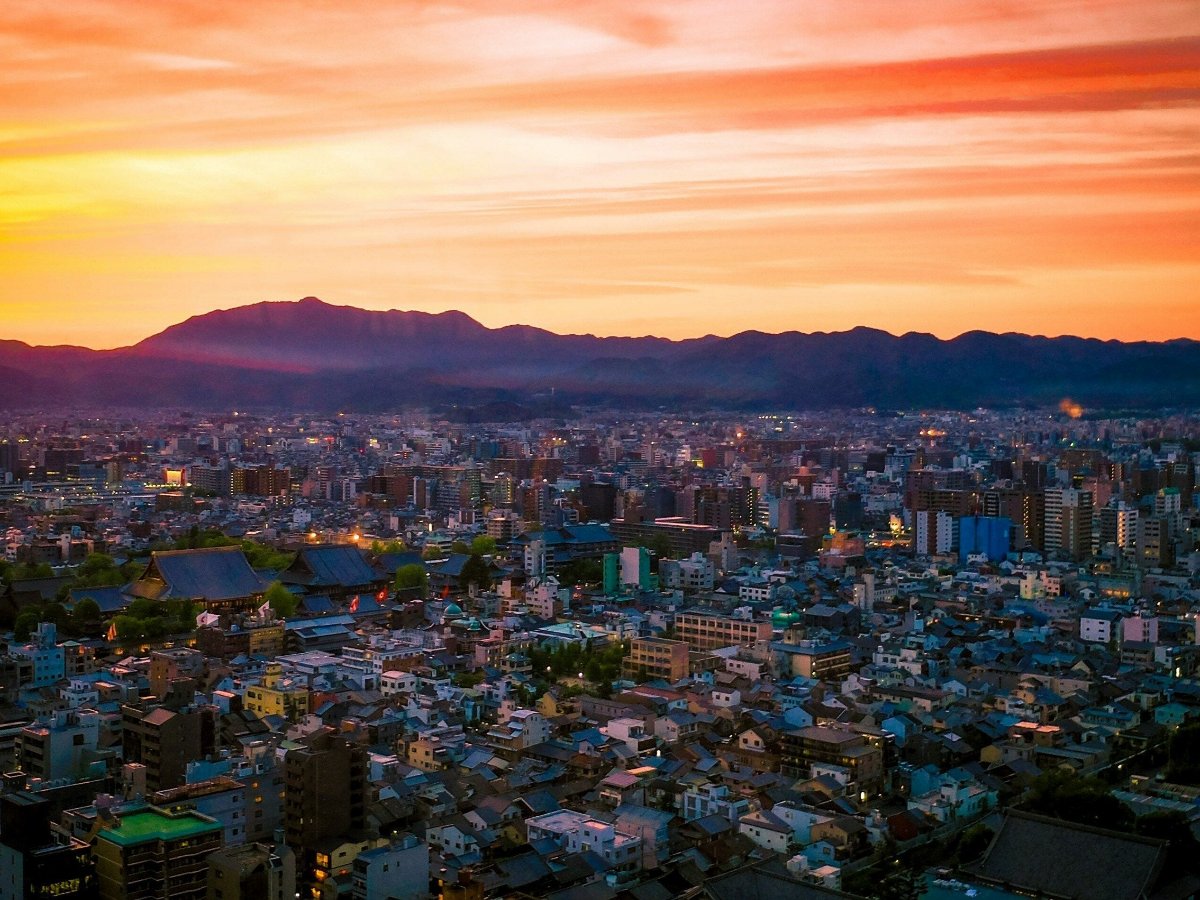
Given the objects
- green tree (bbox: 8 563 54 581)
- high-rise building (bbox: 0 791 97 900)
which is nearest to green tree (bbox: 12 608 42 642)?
green tree (bbox: 8 563 54 581)

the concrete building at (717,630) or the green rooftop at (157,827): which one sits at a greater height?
the green rooftop at (157,827)

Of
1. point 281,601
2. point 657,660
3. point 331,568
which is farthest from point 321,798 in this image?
point 331,568

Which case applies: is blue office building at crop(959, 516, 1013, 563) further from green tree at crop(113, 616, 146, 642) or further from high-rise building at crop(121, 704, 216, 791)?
high-rise building at crop(121, 704, 216, 791)

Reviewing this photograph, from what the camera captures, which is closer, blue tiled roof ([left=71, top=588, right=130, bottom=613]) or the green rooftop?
the green rooftop

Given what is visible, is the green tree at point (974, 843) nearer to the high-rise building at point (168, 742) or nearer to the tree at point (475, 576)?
the high-rise building at point (168, 742)

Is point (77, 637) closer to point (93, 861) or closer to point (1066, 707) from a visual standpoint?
point (93, 861)

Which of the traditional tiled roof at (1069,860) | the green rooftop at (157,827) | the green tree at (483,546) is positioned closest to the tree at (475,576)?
the green tree at (483,546)
